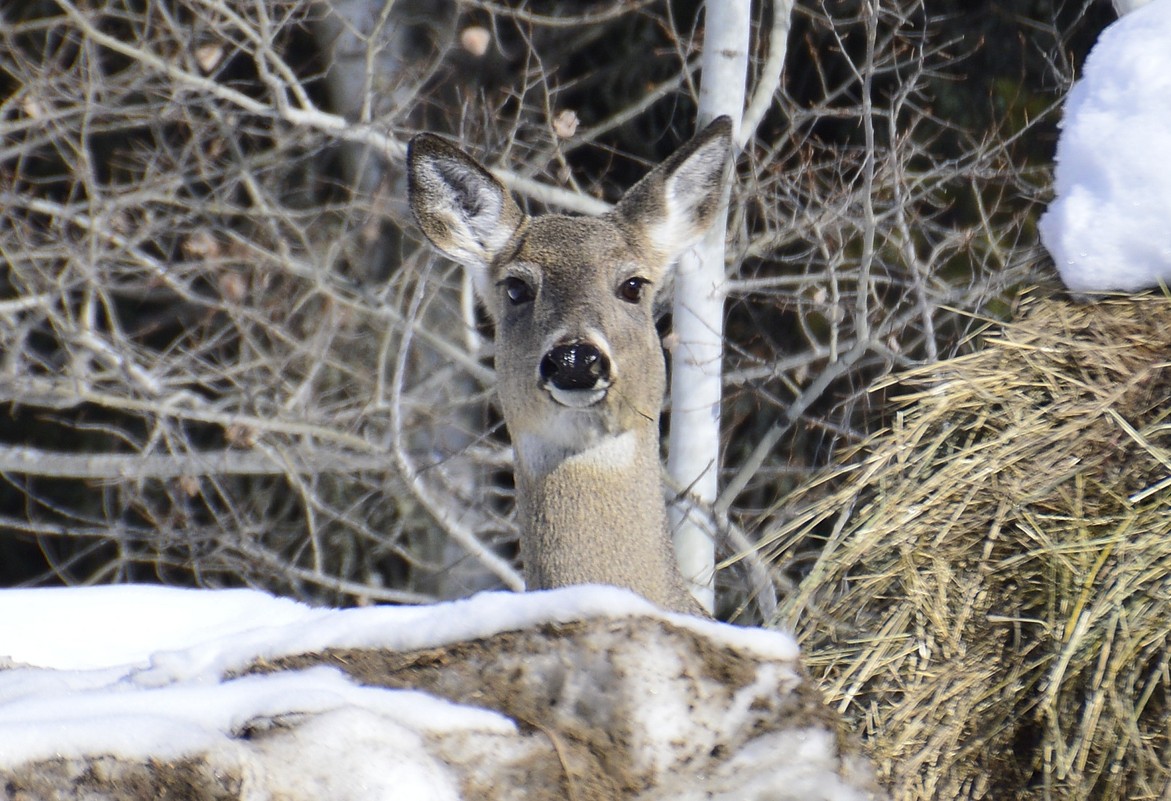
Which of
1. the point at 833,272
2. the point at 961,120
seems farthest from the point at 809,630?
the point at 961,120

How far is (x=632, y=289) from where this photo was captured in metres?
4.35

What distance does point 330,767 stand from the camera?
2.09 metres

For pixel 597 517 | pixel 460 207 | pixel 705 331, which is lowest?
pixel 597 517

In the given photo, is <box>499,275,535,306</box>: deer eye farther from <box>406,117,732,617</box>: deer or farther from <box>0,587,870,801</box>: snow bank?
<box>0,587,870,801</box>: snow bank

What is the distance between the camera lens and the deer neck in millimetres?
3939

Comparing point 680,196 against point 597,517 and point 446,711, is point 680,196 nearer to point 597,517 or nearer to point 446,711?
point 597,517

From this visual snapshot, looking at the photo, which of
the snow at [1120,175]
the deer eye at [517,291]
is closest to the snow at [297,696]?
the deer eye at [517,291]

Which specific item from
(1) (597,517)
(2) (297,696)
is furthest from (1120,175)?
(2) (297,696)

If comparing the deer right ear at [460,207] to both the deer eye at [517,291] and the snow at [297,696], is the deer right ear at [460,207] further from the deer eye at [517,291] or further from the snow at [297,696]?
the snow at [297,696]

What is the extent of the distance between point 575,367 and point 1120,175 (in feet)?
4.55

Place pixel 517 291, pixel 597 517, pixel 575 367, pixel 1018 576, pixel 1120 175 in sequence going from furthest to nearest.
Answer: pixel 517 291 → pixel 597 517 → pixel 575 367 → pixel 1120 175 → pixel 1018 576

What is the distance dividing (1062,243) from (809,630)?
3.63ft

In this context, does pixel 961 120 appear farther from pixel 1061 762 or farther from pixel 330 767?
pixel 330 767

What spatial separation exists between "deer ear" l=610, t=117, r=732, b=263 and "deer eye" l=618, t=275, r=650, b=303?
0.74 feet
